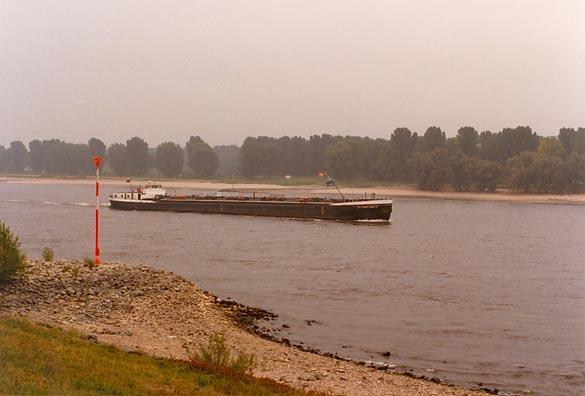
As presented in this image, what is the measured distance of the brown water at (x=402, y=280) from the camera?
2241 cm

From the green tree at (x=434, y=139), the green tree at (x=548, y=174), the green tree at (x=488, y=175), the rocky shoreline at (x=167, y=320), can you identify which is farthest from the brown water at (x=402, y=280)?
the green tree at (x=434, y=139)

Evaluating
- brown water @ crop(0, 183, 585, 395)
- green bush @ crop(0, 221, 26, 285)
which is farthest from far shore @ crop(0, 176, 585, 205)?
green bush @ crop(0, 221, 26, 285)

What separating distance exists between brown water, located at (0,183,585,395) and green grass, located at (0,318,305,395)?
326 inches

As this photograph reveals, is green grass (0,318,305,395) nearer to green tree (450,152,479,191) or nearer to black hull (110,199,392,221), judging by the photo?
black hull (110,199,392,221)

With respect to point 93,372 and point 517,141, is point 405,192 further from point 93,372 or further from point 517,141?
point 93,372

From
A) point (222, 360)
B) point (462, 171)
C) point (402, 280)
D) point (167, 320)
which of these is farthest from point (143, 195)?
point (222, 360)

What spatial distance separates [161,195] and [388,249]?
57.3 m

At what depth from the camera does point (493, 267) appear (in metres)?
43.2

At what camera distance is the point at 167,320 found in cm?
2241

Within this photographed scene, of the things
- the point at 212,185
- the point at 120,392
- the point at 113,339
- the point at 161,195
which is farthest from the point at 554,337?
the point at 212,185

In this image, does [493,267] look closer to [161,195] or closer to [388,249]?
[388,249]

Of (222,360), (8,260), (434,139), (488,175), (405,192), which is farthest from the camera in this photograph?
(434,139)

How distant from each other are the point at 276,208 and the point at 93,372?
7090 cm

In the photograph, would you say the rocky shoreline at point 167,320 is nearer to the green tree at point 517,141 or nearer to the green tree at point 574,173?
the green tree at point 574,173
